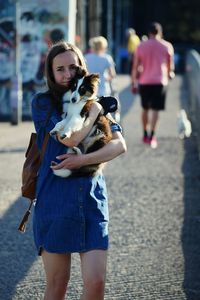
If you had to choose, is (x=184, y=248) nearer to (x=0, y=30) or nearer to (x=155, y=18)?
(x=0, y=30)

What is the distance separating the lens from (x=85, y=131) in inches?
142

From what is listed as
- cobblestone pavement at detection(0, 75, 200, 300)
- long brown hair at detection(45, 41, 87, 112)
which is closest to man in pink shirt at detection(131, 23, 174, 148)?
cobblestone pavement at detection(0, 75, 200, 300)

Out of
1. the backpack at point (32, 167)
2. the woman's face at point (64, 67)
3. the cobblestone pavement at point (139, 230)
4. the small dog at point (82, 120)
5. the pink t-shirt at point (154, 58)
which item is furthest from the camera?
the pink t-shirt at point (154, 58)

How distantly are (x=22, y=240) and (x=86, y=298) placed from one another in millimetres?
2702

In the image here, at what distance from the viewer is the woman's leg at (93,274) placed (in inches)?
139

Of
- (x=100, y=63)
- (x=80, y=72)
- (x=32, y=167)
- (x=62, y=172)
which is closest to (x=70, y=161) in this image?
(x=62, y=172)

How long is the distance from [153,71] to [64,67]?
318 inches

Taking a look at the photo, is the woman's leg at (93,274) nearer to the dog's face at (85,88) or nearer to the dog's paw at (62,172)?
the dog's paw at (62,172)

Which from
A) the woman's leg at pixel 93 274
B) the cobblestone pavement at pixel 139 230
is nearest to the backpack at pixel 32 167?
the woman's leg at pixel 93 274

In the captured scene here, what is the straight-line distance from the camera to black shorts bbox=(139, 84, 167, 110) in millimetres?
11742

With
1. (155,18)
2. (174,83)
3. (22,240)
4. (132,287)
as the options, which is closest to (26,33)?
(22,240)

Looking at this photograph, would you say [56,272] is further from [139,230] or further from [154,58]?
[154,58]

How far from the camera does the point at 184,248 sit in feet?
19.7

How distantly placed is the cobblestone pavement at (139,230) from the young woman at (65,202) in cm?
127
